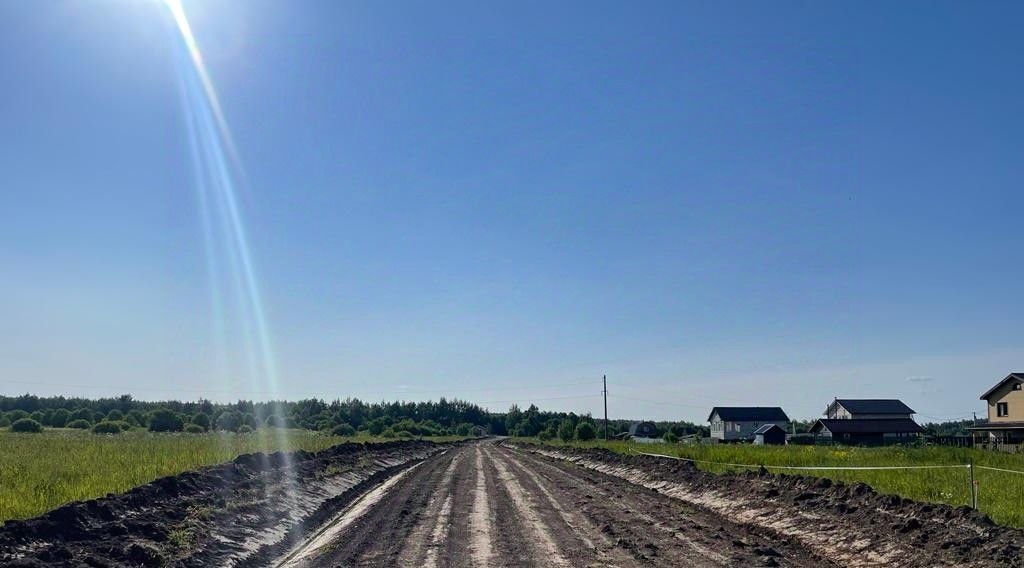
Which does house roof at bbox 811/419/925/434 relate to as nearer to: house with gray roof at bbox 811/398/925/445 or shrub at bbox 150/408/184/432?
house with gray roof at bbox 811/398/925/445

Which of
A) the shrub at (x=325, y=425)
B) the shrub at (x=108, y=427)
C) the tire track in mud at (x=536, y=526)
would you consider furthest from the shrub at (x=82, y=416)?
the tire track in mud at (x=536, y=526)

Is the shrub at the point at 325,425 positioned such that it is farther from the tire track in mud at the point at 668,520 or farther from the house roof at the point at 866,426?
the tire track in mud at the point at 668,520

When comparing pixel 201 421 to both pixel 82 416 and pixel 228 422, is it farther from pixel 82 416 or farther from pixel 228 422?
pixel 82 416

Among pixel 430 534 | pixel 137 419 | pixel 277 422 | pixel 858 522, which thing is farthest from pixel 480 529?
pixel 277 422

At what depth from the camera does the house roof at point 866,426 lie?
81.8m

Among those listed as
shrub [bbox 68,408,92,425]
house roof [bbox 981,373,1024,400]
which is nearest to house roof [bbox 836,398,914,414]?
house roof [bbox 981,373,1024,400]

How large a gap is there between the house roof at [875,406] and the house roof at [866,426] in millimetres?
4993

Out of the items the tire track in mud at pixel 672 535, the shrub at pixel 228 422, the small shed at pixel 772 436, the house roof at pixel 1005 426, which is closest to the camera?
the tire track in mud at pixel 672 535

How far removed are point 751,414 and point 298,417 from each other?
74.1 metres

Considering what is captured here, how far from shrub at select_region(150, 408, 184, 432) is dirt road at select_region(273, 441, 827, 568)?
61460 millimetres

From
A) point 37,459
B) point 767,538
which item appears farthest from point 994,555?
point 37,459

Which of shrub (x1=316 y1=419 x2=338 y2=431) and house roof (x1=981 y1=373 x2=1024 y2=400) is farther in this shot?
shrub (x1=316 y1=419 x2=338 y2=431)

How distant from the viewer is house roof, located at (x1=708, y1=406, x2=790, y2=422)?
104 metres

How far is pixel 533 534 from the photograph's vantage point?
1515 cm
